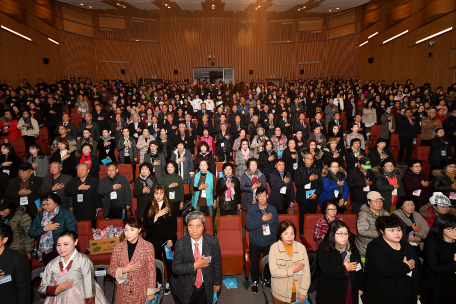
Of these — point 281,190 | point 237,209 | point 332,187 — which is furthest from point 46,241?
point 332,187

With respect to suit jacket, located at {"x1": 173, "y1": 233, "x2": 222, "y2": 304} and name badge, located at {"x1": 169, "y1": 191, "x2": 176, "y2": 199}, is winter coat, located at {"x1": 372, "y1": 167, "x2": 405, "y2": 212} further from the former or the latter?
name badge, located at {"x1": 169, "y1": 191, "x2": 176, "y2": 199}

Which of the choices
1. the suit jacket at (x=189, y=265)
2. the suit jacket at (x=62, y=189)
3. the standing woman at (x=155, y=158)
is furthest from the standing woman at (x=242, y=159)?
the suit jacket at (x=62, y=189)

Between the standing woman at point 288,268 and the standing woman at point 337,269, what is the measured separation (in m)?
0.17

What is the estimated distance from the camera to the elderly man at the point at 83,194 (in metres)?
4.11

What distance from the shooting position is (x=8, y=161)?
5.09 metres

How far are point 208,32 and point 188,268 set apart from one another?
773 inches

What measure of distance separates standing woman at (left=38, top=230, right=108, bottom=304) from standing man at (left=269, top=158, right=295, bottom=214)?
2902 mm

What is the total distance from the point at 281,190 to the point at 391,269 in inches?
81.0

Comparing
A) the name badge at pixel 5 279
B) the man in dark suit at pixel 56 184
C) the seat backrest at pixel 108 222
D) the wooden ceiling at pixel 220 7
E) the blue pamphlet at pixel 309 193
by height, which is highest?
the wooden ceiling at pixel 220 7

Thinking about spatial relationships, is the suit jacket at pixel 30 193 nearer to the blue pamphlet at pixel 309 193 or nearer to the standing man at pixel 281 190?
the standing man at pixel 281 190

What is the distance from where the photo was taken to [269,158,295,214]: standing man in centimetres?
440

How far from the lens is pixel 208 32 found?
19.2 meters

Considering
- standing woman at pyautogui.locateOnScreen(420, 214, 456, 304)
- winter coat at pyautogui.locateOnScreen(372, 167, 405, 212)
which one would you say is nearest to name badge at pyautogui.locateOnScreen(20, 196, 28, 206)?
standing woman at pyautogui.locateOnScreen(420, 214, 456, 304)

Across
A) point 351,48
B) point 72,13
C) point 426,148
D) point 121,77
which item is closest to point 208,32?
point 121,77
